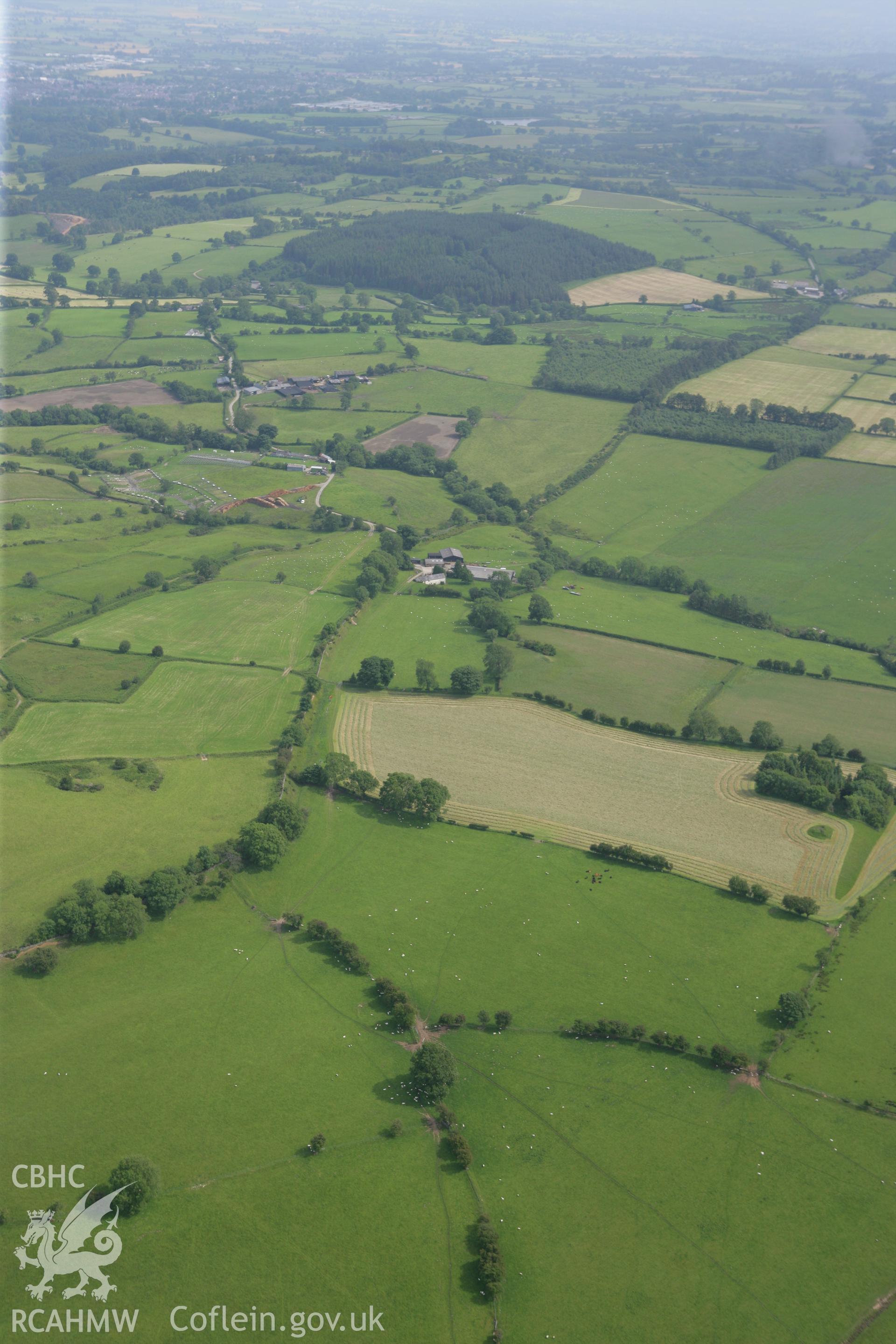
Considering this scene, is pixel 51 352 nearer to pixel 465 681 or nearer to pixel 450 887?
pixel 465 681

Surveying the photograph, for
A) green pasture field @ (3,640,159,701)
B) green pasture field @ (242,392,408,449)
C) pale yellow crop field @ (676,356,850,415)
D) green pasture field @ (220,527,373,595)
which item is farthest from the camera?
pale yellow crop field @ (676,356,850,415)

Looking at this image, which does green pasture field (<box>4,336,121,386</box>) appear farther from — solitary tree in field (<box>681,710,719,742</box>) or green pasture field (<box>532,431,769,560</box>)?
solitary tree in field (<box>681,710,719,742</box>)

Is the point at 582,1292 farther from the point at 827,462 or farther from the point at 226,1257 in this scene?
the point at 827,462

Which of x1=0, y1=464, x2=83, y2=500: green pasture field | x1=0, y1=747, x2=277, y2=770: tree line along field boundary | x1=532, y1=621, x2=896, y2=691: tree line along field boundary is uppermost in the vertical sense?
x1=0, y1=464, x2=83, y2=500: green pasture field

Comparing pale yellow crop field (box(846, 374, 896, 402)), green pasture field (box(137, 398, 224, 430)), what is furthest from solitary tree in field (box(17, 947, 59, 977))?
pale yellow crop field (box(846, 374, 896, 402))

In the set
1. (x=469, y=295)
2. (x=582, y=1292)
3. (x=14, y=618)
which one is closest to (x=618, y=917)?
(x=582, y=1292)

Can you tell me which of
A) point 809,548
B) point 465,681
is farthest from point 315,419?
point 465,681
